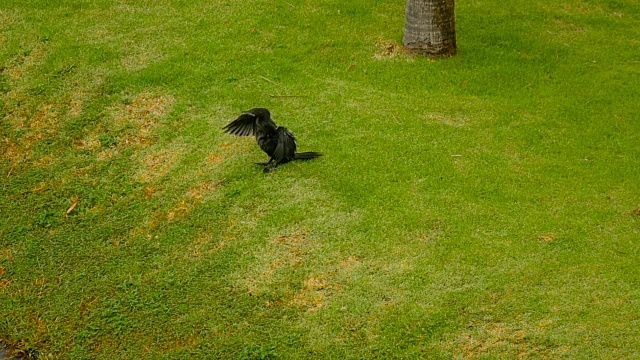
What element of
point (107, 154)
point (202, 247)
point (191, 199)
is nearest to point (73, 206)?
point (107, 154)

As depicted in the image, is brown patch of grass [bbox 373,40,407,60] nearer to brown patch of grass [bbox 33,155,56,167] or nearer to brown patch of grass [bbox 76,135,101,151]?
brown patch of grass [bbox 76,135,101,151]

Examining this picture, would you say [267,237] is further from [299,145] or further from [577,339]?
[577,339]

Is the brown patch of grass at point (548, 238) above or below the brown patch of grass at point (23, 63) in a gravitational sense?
below

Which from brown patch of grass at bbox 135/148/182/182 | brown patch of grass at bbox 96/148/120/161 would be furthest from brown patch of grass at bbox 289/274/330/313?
brown patch of grass at bbox 96/148/120/161

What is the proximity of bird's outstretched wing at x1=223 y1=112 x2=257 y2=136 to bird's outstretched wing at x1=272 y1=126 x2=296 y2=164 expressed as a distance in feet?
0.90

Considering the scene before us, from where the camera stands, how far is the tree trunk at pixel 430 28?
902 cm

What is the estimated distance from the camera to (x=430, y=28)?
914cm

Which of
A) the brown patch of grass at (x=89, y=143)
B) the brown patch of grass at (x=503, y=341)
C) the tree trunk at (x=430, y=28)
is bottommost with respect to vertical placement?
the brown patch of grass at (x=503, y=341)

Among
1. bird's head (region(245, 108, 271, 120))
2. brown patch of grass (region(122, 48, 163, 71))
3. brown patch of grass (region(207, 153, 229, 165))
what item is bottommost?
brown patch of grass (region(207, 153, 229, 165))

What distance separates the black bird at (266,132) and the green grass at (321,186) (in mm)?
273

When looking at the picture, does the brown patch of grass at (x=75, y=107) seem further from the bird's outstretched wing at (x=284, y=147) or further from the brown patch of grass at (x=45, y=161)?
the bird's outstretched wing at (x=284, y=147)

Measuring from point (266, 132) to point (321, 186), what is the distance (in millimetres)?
781

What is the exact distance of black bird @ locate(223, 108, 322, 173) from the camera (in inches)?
271

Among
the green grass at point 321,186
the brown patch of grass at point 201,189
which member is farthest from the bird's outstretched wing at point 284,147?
the brown patch of grass at point 201,189
